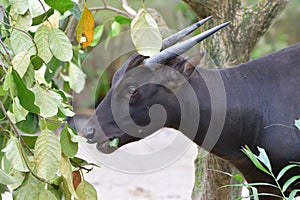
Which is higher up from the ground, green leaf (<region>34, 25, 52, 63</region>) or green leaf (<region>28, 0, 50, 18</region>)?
green leaf (<region>28, 0, 50, 18</region>)

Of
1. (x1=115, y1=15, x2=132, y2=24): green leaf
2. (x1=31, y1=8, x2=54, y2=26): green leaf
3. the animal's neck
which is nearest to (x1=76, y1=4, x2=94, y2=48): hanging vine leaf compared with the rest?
(x1=31, y1=8, x2=54, y2=26): green leaf

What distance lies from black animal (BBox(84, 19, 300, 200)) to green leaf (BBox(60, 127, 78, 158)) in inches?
36.6

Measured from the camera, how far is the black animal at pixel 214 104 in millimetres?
3195

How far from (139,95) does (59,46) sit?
1002mm

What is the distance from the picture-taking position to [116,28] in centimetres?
413

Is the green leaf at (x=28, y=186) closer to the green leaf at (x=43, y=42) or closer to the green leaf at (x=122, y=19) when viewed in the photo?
the green leaf at (x=43, y=42)

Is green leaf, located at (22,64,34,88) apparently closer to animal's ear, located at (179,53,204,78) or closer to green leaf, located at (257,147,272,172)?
green leaf, located at (257,147,272,172)

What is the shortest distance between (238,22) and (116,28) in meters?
0.82

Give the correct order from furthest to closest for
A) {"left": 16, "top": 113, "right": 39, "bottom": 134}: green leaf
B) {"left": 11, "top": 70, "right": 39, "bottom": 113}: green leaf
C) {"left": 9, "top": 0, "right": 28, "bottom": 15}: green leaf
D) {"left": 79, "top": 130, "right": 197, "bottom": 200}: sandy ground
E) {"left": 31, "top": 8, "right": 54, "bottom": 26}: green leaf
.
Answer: {"left": 79, "top": 130, "right": 197, "bottom": 200}: sandy ground → {"left": 16, "top": 113, "right": 39, "bottom": 134}: green leaf → {"left": 31, "top": 8, "right": 54, "bottom": 26}: green leaf → {"left": 9, "top": 0, "right": 28, "bottom": 15}: green leaf → {"left": 11, "top": 70, "right": 39, "bottom": 113}: green leaf

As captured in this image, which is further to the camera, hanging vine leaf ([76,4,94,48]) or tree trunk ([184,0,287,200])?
tree trunk ([184,0,287,200])

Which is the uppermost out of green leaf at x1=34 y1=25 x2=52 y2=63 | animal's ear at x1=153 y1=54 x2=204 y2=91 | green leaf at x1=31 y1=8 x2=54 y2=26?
green leaf at x1=31 y1=8 x2=54 y2=26

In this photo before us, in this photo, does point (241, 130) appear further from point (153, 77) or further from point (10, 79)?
point (10, 79)

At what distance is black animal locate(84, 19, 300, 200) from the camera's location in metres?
3.20

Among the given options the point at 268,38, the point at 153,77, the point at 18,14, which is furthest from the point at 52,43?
the point at 268,38
